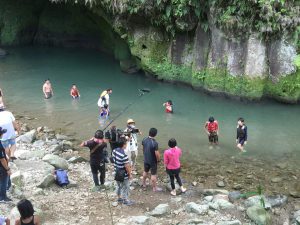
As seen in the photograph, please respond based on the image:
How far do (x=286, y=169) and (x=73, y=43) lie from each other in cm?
2276

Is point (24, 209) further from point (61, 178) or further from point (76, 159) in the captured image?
point (76, 159)

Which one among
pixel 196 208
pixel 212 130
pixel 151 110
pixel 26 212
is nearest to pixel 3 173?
pixel 26 212

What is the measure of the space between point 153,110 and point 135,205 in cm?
949

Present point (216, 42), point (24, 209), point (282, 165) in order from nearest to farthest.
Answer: point (24, 209) → point (282, 165) → point (216, 42)

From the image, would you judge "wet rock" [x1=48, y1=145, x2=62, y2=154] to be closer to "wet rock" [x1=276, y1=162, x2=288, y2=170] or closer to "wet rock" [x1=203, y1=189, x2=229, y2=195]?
"wet rock" [x1=203, y1=189, x2=229, y2=195]

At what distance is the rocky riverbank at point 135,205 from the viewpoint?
1070 centimetres

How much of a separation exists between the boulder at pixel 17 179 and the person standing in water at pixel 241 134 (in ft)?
25.3

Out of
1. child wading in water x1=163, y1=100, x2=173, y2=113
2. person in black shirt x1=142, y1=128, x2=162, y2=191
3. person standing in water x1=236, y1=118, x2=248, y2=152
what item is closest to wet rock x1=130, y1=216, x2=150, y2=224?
person in black shirt x1=142, y1=128, x2=162, y2=191

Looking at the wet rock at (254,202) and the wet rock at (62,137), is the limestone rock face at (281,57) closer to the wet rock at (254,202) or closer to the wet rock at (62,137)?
the wet rock at (254,202)

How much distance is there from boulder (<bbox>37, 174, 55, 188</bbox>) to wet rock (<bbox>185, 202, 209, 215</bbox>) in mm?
3805

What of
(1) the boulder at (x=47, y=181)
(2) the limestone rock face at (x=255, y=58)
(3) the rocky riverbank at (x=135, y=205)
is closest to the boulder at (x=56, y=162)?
(3) the rocky riverbank at (x=135, y=205)

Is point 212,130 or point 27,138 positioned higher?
point 212,130

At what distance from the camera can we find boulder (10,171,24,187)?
11547mm

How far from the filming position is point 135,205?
11602 mm
